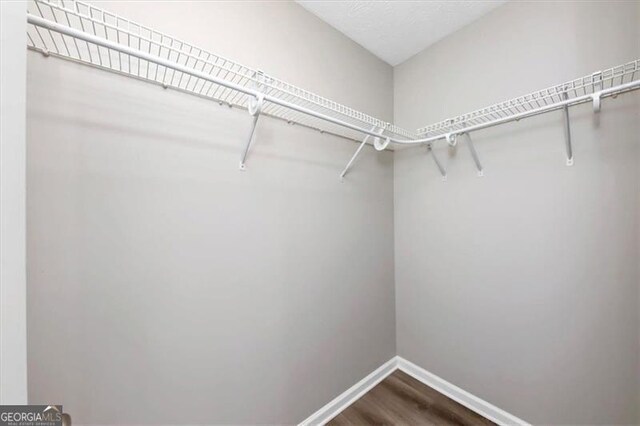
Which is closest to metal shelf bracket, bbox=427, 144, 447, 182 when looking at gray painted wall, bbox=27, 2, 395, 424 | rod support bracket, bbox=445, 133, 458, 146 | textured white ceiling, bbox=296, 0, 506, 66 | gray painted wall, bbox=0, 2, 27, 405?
rod support bracket, bbox=445, 133, 458, 146

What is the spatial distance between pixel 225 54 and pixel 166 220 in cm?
80

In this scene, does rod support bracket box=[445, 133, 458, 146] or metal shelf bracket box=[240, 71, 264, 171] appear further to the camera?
rod support bracket box=[445, 133, 458, 146]

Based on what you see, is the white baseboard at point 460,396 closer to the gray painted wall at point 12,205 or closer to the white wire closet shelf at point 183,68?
the white wire closet shelf at point 183,68

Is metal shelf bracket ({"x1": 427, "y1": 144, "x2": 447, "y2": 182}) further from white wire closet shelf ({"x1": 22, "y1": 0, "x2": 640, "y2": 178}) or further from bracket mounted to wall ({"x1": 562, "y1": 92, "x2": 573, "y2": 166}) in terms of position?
bracket mounted to wall ({"x1": 562, "y1": 92, "x2": 573, "y2": 166})

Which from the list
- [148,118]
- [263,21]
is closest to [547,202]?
[263,21]

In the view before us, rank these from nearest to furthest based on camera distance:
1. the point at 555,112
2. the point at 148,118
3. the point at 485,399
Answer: the point at 148,118 < the point at 555,112 < the point at 485,399

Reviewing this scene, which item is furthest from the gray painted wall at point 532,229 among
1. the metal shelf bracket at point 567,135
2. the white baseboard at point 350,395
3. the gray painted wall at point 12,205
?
the gray painted wall at point 12,205

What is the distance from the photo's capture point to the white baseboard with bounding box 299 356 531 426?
134cm

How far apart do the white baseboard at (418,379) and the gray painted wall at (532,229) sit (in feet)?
0.15

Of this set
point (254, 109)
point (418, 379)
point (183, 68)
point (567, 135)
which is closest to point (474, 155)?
point (567, 135)

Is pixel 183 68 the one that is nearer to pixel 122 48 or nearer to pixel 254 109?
pixel 122 48

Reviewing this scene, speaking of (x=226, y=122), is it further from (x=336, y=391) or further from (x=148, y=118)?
(x=336, y=391)

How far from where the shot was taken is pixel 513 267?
1.29 metres

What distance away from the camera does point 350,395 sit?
152cm
